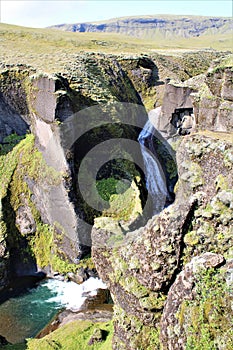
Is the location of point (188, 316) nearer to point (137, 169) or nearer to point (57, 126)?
point (57, 126)

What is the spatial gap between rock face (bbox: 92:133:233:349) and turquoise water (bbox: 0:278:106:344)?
39.6ft

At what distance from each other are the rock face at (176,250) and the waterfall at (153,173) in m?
16.8

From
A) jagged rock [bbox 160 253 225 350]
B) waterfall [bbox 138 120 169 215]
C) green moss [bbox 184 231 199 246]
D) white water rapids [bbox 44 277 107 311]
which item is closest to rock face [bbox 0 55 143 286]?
white water rapids [bbox 44 277 107 311]

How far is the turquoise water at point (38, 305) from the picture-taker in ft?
69.1

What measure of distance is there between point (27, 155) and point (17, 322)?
41.3 feet

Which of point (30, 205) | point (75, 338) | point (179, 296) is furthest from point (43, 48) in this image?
point (179, 296)

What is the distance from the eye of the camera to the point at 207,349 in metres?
7.66

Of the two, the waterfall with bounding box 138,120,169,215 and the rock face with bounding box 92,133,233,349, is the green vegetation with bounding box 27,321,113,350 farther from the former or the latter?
the waterfall with bounding box 138,120,169,215

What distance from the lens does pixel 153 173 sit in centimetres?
2997

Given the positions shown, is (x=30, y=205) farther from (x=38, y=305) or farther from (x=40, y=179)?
(x=38, y=305)

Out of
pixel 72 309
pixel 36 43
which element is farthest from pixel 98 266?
pixel 36 43

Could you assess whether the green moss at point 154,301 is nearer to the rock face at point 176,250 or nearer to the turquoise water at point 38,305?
the rock face at point 176,250

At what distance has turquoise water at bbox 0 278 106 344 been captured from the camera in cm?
2106

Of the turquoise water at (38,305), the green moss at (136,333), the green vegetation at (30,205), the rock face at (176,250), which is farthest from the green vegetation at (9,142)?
the green moss at (136,333)
